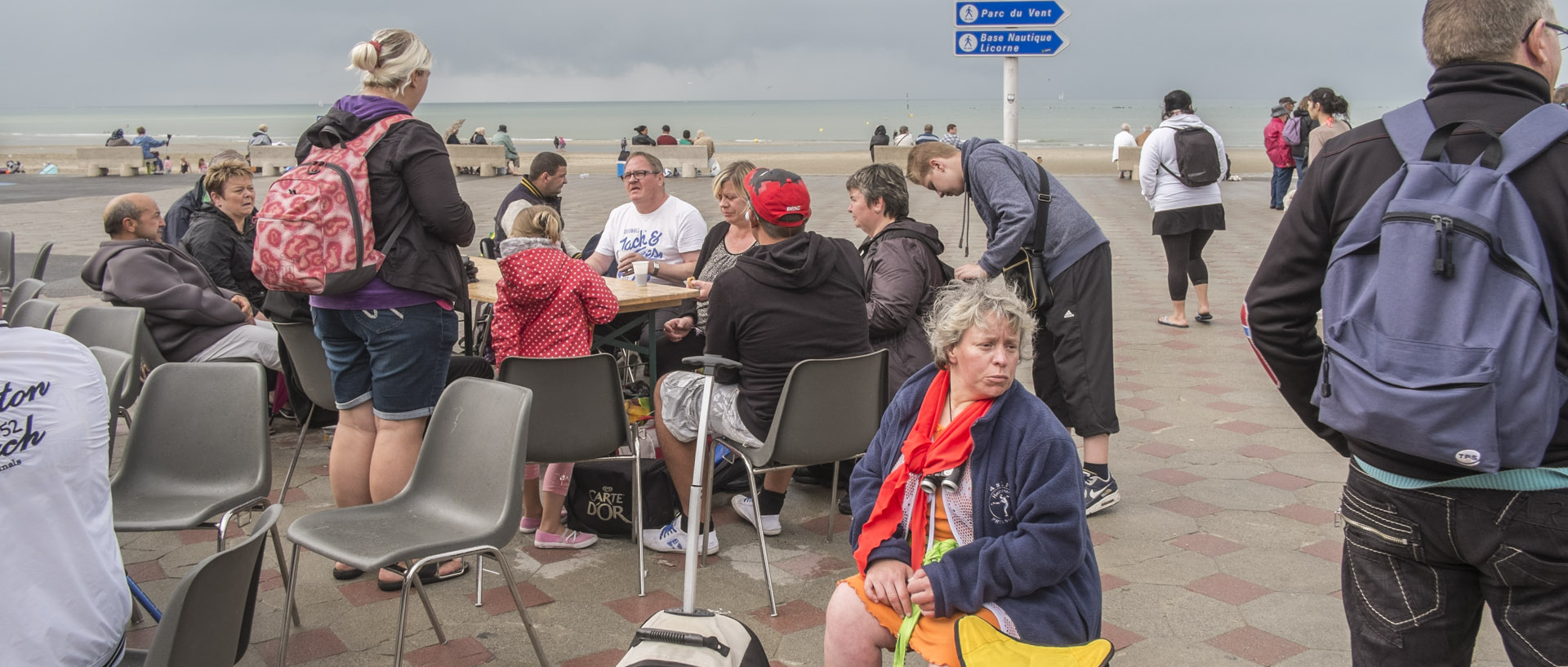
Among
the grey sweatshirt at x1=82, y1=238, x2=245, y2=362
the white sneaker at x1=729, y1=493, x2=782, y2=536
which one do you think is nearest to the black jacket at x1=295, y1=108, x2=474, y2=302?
the white sneaker at x1=729, y1=493, x2=782, y2=536

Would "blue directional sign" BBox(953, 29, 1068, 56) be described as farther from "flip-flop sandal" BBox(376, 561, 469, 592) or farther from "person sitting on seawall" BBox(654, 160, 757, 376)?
"flip-flop sandal" BBox(376, 561, 469, 592)

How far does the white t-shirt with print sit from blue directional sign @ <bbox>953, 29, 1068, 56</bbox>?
1879 mm

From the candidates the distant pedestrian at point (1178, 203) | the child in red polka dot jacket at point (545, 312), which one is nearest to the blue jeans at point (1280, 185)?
the distant pedestrian at point (1178, 203)

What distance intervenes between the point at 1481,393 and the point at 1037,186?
8.62ft

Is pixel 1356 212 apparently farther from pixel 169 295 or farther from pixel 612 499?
pixel 169 295

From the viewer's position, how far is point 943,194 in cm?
446

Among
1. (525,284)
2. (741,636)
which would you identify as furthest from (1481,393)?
(525,284)

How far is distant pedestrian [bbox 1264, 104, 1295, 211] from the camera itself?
16047mm

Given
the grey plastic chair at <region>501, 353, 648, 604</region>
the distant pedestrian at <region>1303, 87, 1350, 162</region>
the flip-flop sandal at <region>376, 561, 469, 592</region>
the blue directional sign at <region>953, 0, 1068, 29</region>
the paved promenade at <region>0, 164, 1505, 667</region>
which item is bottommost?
the paved promenade at <region>0, 164, 1505, 667</region>

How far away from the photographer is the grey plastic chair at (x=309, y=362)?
14.1 feet

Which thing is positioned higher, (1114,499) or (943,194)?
(943,194)

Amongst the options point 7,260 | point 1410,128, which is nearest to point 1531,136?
point 1410,128

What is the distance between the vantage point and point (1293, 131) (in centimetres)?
1541

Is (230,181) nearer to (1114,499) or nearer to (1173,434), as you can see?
(1114,499)
